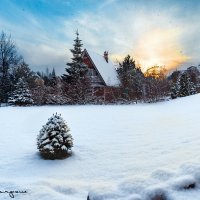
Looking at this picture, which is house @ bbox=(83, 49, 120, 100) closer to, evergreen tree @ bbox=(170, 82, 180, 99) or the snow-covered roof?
the snow-covered roof

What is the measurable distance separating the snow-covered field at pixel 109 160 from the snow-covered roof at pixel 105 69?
21034 mm

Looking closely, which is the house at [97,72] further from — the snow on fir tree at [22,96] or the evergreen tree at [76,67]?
the snow on fir tree at [22,96]

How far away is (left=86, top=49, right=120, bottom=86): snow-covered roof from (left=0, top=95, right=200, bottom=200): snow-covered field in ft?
69.0

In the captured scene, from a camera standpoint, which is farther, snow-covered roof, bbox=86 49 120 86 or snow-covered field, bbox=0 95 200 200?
snow-covered roof, bbox=86 49 120 86

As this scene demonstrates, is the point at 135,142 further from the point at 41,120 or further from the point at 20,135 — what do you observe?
the point at 41,120

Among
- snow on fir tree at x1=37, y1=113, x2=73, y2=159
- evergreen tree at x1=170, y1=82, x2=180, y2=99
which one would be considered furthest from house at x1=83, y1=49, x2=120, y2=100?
snow on fir tree at x1=37, y1=113, x2=73, y2=159

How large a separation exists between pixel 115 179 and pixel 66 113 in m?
8.74

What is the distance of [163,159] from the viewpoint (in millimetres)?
6965

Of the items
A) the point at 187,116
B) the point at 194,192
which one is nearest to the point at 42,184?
the point at 194,192

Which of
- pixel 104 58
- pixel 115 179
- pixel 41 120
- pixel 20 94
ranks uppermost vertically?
pixel 104 58

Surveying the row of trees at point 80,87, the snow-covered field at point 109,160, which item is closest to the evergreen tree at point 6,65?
the row of trees at point 80,87

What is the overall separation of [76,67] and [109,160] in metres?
24.4

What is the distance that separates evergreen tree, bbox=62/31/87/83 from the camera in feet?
101

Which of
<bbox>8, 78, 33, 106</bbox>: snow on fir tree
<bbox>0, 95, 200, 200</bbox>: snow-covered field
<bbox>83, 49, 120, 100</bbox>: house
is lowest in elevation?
<bbox>0, 95, 200, 200</bbox>: snow-covered field
